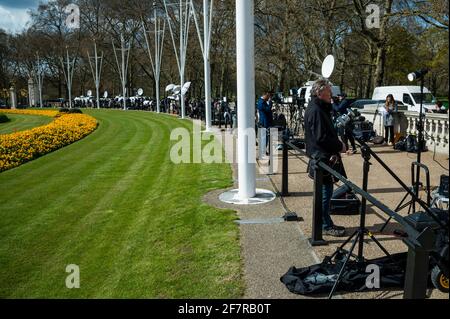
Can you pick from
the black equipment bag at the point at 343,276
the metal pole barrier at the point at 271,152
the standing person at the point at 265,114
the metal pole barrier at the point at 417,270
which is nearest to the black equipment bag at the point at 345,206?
A: the black equipment bag at the point at 343,276

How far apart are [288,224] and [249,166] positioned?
5.73 ft

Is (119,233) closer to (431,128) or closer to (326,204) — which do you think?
(326,204)

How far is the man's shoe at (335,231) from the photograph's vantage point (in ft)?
19.9

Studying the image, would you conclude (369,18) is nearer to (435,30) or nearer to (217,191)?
(435,30)

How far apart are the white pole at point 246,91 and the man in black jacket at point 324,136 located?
1.92 m

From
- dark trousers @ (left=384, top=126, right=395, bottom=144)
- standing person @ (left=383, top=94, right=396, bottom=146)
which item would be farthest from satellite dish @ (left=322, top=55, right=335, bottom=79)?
dark trousers @ (left=384, top=126, right=395, bottom=144)

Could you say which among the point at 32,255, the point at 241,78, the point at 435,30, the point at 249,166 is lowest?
the point at 32,255

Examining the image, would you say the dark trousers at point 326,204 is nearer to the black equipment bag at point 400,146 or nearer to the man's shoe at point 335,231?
the man's shoe at point 335,231

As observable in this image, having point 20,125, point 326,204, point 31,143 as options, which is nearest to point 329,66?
point 326,204

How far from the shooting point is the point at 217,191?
9172mm

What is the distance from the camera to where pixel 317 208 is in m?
5.68

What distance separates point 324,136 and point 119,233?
3619 millimetres

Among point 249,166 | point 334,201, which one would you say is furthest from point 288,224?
point 249,166
